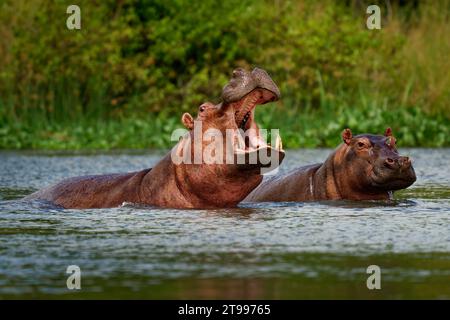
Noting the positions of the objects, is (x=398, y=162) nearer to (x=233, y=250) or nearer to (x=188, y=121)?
(x=188, y=121)

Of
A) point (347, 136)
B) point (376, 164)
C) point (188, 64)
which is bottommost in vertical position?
point (376, 164)

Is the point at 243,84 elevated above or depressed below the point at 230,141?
above

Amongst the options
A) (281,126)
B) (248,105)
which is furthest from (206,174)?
(281,126)

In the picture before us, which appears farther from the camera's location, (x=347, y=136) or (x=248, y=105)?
(x=347, y=136)

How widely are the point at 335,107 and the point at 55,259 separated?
457 inches

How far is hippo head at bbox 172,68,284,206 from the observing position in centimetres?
734

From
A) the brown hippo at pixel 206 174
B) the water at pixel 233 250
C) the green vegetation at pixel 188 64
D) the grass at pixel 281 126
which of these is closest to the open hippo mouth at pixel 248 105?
the brown hippo at pixel 206 174

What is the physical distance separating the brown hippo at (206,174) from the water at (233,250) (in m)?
0.14

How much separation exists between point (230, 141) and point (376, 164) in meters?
1.23

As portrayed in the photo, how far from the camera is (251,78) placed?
24.1 feet

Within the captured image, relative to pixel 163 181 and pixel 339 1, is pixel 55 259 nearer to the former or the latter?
pixel 163 181

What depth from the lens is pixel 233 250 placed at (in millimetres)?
6098

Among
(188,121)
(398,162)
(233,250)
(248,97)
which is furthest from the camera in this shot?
(398,162)
